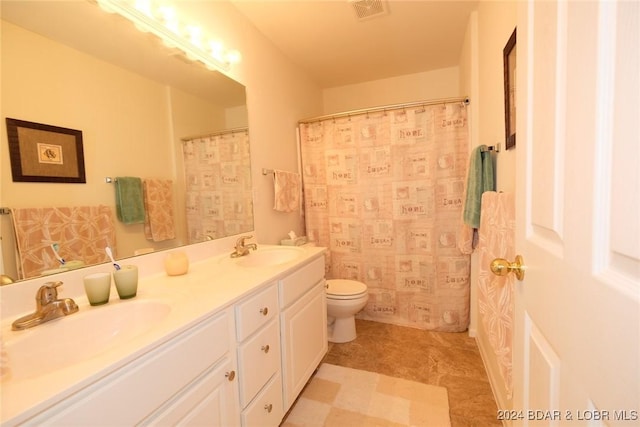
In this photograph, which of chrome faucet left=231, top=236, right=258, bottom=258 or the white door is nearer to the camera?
the white door

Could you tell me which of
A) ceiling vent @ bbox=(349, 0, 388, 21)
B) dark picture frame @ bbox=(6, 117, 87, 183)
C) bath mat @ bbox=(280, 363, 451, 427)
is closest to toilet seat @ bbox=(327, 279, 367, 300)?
bath mat @ bbox=(280, 363, 451, 427)

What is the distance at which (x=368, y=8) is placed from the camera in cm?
180

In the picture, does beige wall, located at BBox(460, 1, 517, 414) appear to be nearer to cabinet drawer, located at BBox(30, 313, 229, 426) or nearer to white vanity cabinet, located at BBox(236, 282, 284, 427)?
white vanity cabinet, located at BBox(236, 282, 284, 427)

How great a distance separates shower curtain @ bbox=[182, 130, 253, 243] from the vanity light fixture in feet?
1.39

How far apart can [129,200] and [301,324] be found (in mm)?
1042

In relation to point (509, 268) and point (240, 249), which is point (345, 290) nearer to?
point (240, 249)

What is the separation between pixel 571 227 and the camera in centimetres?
45

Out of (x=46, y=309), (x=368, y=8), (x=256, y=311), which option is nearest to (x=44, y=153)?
(x=46, y=309)

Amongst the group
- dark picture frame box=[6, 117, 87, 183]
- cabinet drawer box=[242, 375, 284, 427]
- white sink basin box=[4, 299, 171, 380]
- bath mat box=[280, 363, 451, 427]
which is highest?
dark picture frame box=[6, 117, 87, 183]

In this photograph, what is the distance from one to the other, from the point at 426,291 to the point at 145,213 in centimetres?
210

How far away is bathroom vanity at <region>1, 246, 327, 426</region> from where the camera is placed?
0.56 meters

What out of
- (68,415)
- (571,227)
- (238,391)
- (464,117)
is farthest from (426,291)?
(68,415)

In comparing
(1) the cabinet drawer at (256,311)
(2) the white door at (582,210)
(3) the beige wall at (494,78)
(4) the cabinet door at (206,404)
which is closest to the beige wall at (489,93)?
(3) the beige wall at (494,78)

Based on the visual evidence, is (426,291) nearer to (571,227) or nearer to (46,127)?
(571,227)
